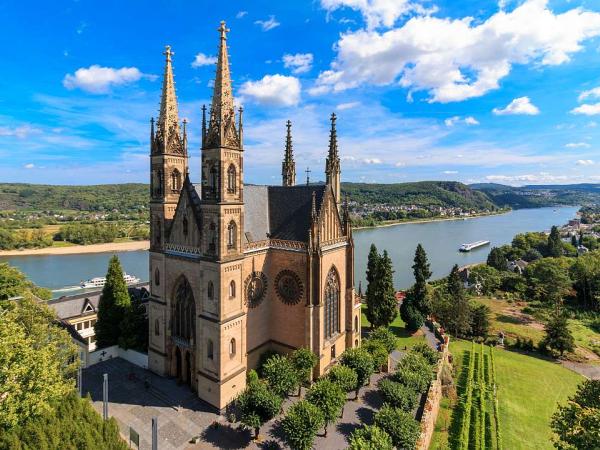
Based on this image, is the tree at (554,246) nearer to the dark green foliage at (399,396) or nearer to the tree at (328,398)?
the dark green foliage at (399,396)

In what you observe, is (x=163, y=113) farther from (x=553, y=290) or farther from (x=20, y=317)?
(x=553, y=290)

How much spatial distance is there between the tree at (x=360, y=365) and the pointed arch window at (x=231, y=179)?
45.7ft

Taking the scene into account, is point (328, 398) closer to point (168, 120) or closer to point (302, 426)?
point (302, 426)

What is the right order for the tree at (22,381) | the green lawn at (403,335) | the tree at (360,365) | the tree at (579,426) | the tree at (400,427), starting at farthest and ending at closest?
the green lawn at (403,335) → the tree at (360,365) → the tree at (400,427) → the tree at (22,381) → the tree at (579,426)

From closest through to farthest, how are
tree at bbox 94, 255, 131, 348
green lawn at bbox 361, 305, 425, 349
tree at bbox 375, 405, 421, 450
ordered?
tree at bbox 375, 405, 421, 450, tree at bbox 94, 255, 131, 348, green lawn at bbox 361, 305, 425, 349

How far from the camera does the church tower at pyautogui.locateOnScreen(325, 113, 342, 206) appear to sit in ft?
96.6

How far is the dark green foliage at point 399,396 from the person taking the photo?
20797 mm

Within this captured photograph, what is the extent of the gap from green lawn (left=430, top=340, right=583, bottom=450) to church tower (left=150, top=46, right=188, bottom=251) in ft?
76.4

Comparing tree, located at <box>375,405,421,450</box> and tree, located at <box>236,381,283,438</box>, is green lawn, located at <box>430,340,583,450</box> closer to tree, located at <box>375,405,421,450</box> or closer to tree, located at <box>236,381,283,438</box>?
tree, located at <box>375,405,421,450</box>

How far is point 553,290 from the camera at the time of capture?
163ft

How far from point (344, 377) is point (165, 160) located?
19.6m

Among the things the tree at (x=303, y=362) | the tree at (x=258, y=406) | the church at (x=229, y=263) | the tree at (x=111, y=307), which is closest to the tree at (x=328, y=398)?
the tree at (x=258, y=406)

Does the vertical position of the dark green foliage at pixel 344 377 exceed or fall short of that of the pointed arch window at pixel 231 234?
it falls short

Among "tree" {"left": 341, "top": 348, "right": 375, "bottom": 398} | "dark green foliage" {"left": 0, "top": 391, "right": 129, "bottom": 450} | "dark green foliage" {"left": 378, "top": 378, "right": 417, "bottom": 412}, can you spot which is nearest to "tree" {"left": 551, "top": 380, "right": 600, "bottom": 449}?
"dark green foliage" {"left": 378, "top": 378, "right": 417, "bottom": 412}
